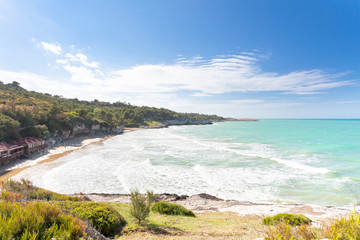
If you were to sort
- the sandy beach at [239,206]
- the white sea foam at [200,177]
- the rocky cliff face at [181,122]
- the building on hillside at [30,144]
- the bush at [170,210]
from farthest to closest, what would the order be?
the rocky cliff face at [181,122] → the building on hillside at [30,144] → the white sea foam at [200,177] → the sandy beach at [239,206] → the bush at [170,210]

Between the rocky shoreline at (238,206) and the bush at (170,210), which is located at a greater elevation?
the bush at (170,210)

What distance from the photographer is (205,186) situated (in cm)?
2173

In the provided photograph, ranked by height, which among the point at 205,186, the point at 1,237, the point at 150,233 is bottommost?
the point at 205,186

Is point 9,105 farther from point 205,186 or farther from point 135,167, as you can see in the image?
point 205,186

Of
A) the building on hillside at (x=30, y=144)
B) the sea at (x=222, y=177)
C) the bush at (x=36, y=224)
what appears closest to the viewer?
the bush at (x=36, y=224)

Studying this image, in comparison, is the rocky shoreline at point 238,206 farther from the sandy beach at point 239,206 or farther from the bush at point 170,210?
the bush at point 170,210

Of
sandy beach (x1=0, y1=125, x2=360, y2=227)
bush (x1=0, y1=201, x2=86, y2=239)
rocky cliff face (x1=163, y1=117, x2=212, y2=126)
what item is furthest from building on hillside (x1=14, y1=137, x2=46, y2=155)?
rocky cliff face (x1=163, y1=117, x2=212, y2=126)

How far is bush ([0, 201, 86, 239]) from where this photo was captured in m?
3.82

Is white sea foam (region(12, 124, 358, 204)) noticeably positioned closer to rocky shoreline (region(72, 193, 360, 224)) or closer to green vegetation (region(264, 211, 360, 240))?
rocky shoreline (region(72, 193, 360, 224))

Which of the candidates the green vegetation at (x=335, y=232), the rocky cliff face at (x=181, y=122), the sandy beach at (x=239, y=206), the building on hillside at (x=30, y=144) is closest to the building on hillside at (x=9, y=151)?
the building on hillside at (x=30, y=144)

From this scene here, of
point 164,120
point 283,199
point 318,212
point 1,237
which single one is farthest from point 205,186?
point 164,120

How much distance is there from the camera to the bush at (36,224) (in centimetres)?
382

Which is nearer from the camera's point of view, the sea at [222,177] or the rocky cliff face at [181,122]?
the sea at [222,177]

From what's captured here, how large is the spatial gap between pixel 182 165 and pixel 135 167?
25.5ft
